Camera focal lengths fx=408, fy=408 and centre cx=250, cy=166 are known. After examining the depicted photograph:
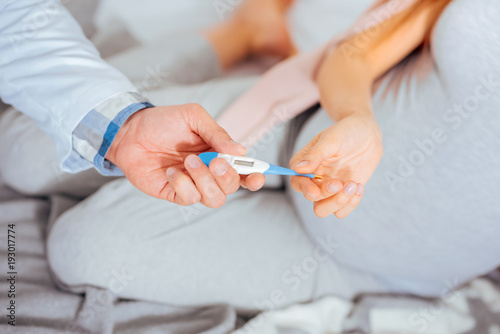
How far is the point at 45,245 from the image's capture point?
562 mm

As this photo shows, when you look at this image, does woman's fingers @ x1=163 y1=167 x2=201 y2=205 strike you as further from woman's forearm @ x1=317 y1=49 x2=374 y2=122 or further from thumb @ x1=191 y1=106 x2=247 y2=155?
woman's forearm @ x1=317 y1=49 x2=374 y2=122

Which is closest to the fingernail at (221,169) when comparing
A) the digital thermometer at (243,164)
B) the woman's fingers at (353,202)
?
the digital thermometer at (243,164)

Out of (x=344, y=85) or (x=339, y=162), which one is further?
(x=344, y=85)

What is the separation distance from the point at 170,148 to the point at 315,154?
0.15m

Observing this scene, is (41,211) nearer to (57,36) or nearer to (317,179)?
(57,36)

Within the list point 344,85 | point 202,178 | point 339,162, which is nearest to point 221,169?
point 202,178

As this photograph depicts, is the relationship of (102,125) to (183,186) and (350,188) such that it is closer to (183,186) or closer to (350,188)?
(183,186)

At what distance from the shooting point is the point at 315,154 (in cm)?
36

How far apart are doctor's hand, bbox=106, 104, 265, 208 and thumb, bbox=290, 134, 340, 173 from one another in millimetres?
36

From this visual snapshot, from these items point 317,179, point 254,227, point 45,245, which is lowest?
point 45,245

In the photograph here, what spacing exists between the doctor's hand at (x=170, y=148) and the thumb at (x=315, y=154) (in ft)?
0.12

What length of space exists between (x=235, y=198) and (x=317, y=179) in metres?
0.23

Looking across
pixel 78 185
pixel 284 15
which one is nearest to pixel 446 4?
pixel 284 15

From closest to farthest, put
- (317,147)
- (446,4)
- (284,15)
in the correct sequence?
(317,147) < (446,4) < (284,15)
